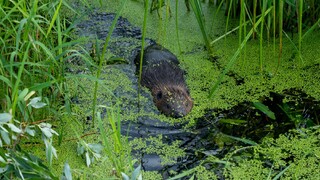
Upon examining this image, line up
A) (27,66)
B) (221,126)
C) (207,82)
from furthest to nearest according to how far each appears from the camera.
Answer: (207,82) → (221,126) → (27,66)

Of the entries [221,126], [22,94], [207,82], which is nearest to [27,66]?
[22,94]

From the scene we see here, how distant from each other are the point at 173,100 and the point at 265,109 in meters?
0.68

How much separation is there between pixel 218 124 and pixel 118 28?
1.79m

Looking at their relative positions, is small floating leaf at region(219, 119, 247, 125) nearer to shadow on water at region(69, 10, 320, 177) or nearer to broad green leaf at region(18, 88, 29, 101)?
shadow on water at region(69, 10, 320, 177)

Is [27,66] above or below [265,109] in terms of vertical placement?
above

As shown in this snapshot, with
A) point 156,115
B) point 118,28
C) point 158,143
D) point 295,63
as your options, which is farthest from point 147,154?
point 118,28

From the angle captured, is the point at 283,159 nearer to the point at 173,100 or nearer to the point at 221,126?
the point at 221,126

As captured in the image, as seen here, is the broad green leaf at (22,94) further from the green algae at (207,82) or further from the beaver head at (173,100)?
the beaver head at (173,100)

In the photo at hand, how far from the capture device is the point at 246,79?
431 centimetres

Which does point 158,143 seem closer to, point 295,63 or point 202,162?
point 202,162

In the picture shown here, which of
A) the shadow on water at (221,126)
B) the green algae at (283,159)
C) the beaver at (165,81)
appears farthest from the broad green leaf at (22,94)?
the beaver at (165,81)

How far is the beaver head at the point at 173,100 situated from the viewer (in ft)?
12.9

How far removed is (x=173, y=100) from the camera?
4082 millimetres

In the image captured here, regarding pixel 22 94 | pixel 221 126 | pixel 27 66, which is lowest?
pixel 221 126
